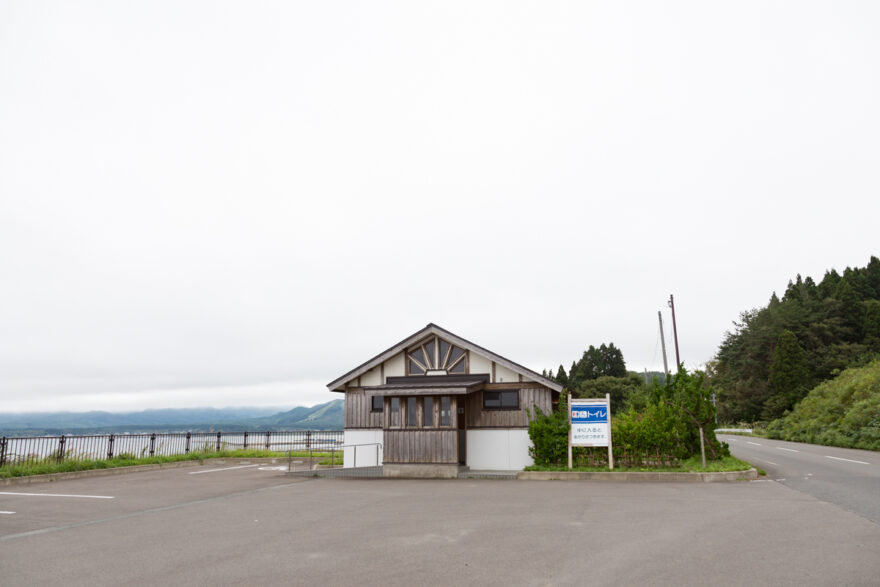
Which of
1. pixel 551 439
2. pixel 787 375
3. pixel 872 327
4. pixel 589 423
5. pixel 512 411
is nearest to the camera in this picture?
pixel 589 423

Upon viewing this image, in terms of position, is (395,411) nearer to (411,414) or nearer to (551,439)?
Result: (411,414)

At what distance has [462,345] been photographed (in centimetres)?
2141

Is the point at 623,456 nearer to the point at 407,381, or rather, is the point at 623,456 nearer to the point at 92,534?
the point at 407,381

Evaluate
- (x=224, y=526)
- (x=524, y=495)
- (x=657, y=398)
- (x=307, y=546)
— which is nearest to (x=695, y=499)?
(x=524, y=495)

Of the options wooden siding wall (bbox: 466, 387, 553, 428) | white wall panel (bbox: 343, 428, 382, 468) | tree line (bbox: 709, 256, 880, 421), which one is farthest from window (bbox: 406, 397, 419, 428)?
tree line (bbox: 709, 256, 880, 421)

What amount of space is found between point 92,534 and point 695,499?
11299 mm

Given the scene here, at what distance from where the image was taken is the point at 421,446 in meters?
19.1

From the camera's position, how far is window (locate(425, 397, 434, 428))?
64.1 feet

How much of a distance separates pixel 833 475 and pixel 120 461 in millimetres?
23259

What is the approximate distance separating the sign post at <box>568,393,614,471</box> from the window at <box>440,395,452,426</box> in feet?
13.1

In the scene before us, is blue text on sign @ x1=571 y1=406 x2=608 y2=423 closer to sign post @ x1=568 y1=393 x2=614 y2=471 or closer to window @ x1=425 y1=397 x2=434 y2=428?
sign post @ x1=568 y1=393 x2=614 y2=471

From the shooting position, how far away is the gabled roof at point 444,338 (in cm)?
2036

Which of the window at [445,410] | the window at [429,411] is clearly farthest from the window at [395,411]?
the window at [445,410]

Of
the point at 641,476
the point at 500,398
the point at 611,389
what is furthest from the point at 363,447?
the point at 611,389
